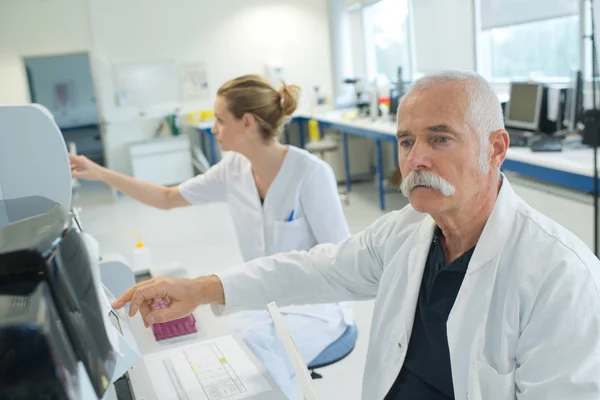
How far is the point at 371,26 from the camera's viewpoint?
26.5 ft

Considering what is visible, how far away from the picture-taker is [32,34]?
7.09 m

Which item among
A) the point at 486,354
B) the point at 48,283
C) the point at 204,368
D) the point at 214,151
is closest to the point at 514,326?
Result: the point at 486,354

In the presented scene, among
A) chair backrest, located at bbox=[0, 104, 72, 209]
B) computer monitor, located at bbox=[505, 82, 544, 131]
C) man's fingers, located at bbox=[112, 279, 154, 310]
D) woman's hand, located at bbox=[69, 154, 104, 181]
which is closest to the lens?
chair backrest, located at bbox=[0, 104, 72, 209]

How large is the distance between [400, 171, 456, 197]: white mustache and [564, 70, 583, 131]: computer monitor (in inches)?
113

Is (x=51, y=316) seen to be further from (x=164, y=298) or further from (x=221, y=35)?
(x=221, y=35)

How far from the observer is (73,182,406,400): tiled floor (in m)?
4.41

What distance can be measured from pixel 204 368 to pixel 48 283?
0.81 metres

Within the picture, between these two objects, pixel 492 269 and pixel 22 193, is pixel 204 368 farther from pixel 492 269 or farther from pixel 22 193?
pixel 492 269

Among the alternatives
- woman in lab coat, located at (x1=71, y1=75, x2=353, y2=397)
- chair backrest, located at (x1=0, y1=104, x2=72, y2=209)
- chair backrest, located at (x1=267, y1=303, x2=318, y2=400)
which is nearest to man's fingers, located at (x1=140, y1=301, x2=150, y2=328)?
chair backrest, located at (x1=0, y1=104, x2=72, y2=209)

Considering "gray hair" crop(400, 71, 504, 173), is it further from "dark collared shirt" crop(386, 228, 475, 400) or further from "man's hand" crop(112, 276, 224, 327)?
"man's hand" crop(112, 276, 224, 327)

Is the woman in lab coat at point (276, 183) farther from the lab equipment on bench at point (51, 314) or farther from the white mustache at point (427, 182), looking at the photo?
the lab equipment on bench at point (51, 314)

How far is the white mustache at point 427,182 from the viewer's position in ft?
3.76

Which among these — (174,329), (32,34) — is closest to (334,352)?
(174,329)

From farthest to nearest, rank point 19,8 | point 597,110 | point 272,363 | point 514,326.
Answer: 1. point 19,8
2. point 597,110
3. point 272,363
4. point 514,326
